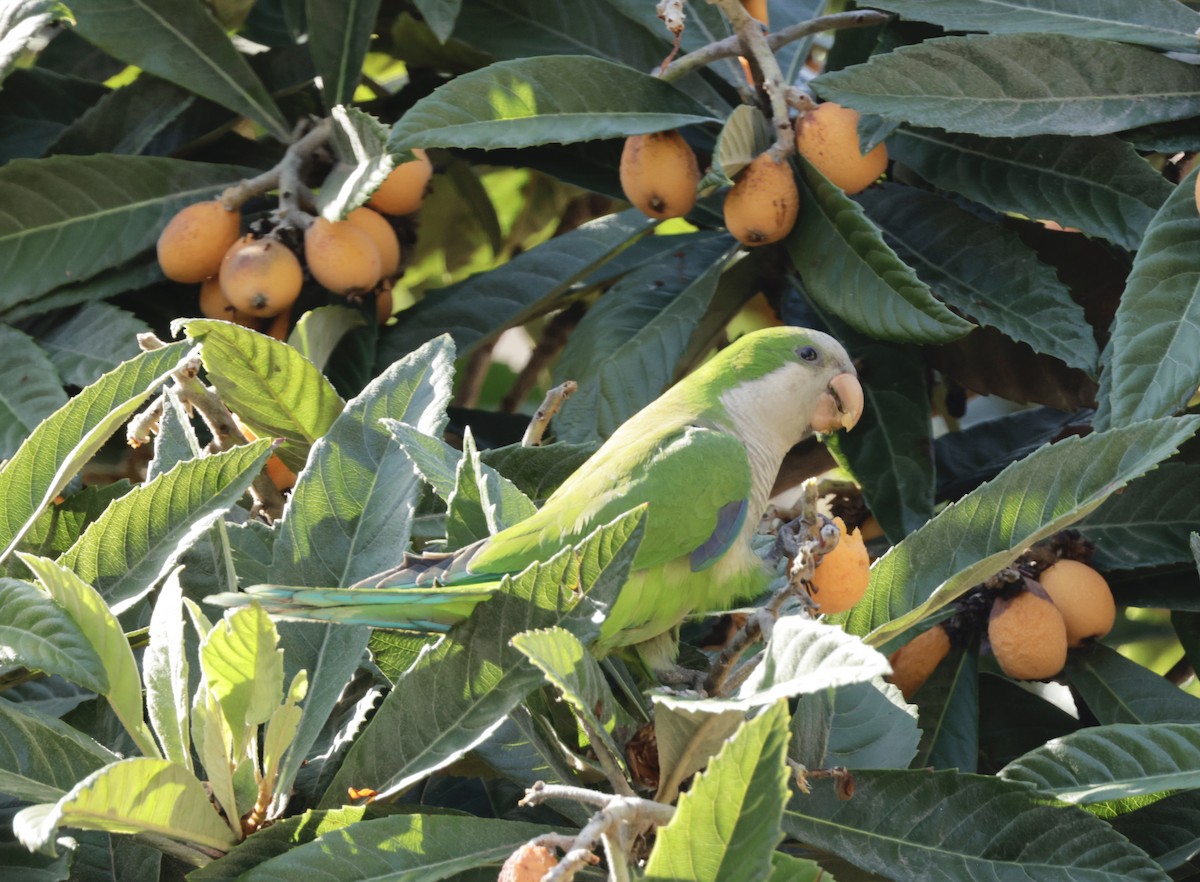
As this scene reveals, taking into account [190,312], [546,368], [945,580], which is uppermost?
[945,580]

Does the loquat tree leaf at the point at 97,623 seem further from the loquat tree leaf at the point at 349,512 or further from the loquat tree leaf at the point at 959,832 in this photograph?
the loquat tree leaf at the point at 959,832

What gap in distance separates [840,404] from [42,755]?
1.22 m

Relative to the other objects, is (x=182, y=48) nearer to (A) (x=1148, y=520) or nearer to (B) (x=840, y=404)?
(B) (x=840, y=404)

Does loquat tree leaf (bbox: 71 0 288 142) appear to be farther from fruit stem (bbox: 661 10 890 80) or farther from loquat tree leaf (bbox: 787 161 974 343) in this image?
loquat tree leaf (bbox: 787 161 974 343)

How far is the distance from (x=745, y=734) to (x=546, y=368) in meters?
2.29

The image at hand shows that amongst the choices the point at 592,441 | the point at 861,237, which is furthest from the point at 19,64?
the point at 861,237

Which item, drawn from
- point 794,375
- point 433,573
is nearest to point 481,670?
point 433,573

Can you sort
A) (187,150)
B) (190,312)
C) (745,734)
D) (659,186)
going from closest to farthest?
(745,734), (659,186), (190,312), (187,150)

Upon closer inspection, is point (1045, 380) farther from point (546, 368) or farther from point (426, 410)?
point (546, 368)

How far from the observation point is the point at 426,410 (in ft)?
5.45

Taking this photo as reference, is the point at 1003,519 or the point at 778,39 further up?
the point at 778,39

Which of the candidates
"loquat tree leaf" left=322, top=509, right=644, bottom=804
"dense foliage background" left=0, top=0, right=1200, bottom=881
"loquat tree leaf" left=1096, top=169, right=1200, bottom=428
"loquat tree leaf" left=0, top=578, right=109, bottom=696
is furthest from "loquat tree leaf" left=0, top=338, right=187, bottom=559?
"loquat tree leaf" left=1096, top=169, right=1200, bottom=428

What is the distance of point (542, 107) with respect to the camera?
1.98m

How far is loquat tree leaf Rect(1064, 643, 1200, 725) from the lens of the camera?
1838 mm
